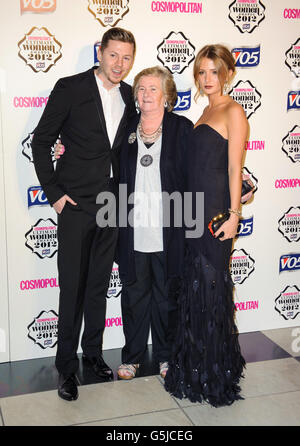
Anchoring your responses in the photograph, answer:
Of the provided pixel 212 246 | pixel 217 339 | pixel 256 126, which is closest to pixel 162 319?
pixel 217 339

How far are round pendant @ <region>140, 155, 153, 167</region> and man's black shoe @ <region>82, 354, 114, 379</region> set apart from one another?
46.2 inches

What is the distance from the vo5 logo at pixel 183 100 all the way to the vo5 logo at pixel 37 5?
881 mm

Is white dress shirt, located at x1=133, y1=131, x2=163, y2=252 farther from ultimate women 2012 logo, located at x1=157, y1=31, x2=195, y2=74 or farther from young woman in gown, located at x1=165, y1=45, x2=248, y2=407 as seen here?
ultimate women 2012 logo, located at x1=157, y1=31, x2=195, y2=74

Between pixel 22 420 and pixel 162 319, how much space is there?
88 centimetres

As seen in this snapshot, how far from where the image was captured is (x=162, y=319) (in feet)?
9.46

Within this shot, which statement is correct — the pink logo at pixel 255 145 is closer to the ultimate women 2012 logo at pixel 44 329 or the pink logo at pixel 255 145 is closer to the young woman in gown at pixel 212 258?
the young woman in gown at pixel 212 258

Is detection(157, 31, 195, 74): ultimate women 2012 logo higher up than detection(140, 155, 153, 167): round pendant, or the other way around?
detection(157, 31, 195, 74): ultimate women 2012 logo

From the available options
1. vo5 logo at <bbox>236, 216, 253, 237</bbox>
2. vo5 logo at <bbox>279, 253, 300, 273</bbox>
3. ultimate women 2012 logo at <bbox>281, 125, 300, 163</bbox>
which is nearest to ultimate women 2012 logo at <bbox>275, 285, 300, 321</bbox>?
vo5 logo at <bbox>279, 253, 300, 273</bbox>

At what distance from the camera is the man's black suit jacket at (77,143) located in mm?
2611

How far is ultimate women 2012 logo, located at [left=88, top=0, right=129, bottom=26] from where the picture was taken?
9.75ft

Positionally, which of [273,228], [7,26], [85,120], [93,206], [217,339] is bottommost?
[217,339]

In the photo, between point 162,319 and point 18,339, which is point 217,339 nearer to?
point 162,319

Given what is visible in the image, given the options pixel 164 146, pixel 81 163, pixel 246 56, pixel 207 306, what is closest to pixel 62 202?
pixel 81 163

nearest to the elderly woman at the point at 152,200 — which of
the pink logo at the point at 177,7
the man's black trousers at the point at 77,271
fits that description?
the man's black trousers at the point at 77,271
